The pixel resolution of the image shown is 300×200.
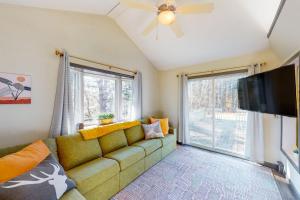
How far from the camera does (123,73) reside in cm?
340

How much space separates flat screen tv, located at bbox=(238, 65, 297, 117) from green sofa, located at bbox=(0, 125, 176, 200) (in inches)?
76.6

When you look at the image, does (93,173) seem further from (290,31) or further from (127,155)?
(290,31)

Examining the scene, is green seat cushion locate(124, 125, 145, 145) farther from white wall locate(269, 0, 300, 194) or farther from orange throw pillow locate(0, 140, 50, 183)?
white wall locate(269, 0, 300, 194)

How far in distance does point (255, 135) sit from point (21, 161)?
3711 mm

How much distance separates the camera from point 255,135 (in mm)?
2906

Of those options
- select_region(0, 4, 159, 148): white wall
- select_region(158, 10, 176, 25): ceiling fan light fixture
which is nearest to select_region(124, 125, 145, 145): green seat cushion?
select_region(0, 4, 159, 148): white wall

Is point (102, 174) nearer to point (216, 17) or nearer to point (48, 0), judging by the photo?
point (48, 0)

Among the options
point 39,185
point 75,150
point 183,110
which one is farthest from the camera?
point 183,110

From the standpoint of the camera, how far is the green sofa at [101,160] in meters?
1.70

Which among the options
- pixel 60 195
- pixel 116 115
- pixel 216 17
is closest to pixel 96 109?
pixel 116 115

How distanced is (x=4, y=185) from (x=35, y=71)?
1537 mm

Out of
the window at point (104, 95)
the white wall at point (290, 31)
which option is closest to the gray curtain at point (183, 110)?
the window at point (104, 95)

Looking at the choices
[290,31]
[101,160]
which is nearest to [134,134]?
[101,160]

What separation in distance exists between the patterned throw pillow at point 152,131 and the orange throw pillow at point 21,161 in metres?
1.99
